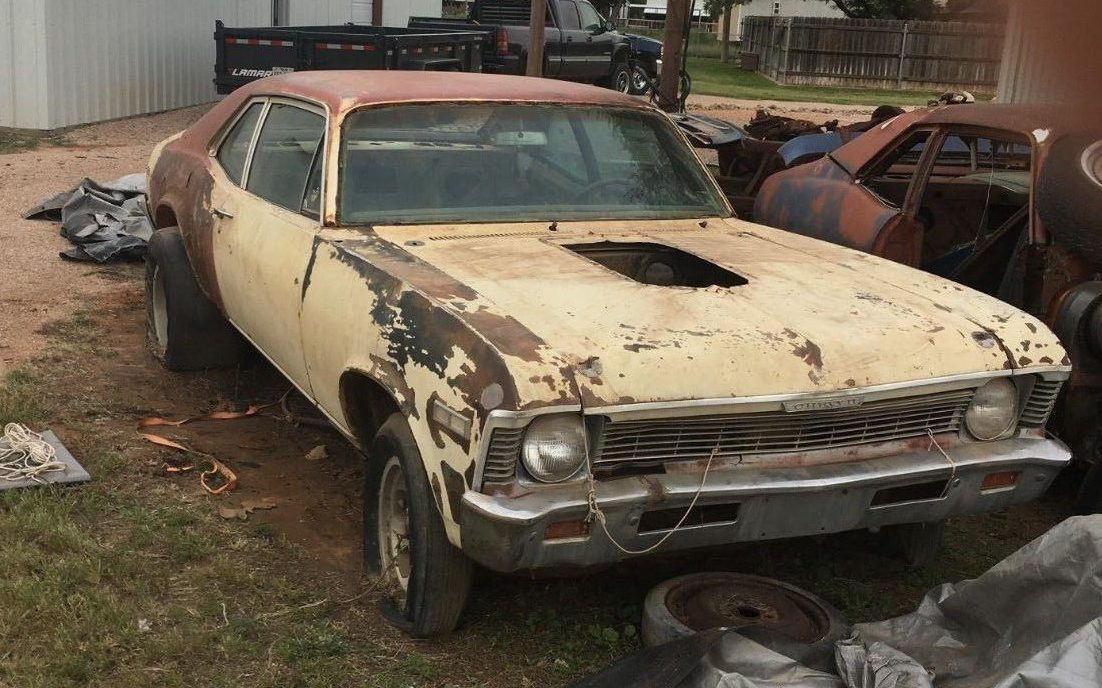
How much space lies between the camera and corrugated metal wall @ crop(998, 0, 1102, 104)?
1112 millimetres

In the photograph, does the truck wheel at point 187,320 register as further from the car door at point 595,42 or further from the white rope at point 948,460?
the car door at point 595,42

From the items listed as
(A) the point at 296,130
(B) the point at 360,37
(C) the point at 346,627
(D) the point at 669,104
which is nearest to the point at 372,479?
(C) the point at 346,627

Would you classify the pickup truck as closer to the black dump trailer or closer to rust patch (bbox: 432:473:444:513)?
the black dump trailer

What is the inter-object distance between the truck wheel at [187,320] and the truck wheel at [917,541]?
10.1ft

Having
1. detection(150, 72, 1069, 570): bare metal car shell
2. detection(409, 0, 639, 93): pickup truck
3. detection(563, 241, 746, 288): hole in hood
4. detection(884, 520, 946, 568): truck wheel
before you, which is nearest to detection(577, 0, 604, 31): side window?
detection(409, 0, 639, 93): pickup truck

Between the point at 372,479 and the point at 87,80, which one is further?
the point at 87,80

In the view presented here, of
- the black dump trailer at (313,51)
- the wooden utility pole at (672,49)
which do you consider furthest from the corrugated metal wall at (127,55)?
the wooden utility pole at (672,49)

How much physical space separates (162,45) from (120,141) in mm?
2903

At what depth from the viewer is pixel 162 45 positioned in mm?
16062

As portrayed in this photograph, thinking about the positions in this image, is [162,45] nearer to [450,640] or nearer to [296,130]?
[296,130]

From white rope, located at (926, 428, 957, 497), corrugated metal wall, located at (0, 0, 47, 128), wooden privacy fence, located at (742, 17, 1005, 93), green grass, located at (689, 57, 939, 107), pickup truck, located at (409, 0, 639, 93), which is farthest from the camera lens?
wooden privacy fence, located at (742, 17, 1005, 93)

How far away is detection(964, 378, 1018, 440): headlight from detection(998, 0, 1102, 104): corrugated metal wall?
225cm

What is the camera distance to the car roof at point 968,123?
15.3 ft

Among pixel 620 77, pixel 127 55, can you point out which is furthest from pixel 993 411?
pixel 620 77
